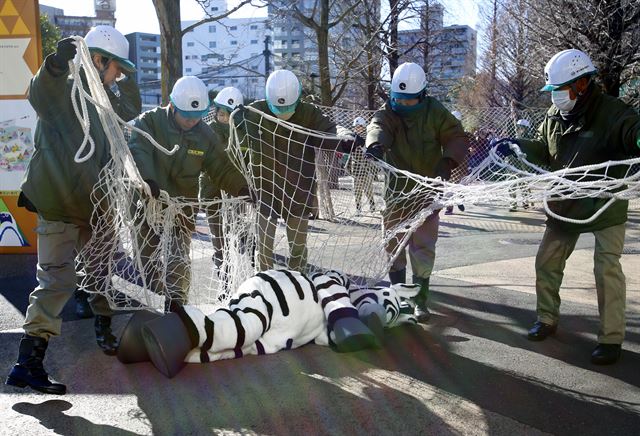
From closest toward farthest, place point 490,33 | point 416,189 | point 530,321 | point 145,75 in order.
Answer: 1. point 416,189
2. point 530,321
3. point 490,33
4. point 145,75

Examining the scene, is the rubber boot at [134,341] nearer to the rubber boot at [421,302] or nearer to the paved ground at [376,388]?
the paved ground at [376,388]

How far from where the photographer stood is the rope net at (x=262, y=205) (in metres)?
3.69

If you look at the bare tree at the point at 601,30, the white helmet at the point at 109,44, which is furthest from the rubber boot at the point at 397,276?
the bare tree at the point at 601,30

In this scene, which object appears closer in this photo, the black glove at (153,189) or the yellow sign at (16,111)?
the black glove at (153,189)

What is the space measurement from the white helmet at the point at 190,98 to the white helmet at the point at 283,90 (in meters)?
0.66

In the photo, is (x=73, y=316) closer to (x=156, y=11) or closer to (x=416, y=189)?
(x=416, y=189)

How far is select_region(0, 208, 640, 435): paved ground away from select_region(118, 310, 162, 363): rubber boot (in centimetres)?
6

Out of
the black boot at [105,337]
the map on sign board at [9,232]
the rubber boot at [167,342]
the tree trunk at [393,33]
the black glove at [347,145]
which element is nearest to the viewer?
the rubber boot at [167,342]

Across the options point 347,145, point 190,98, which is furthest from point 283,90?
point 190,98

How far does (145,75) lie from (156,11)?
342ft

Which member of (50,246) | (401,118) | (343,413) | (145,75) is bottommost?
(343,413)

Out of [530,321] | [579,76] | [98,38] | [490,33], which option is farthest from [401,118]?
[490,33]

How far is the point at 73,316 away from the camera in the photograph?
16.8 feet

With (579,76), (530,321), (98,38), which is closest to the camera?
(98,38)
